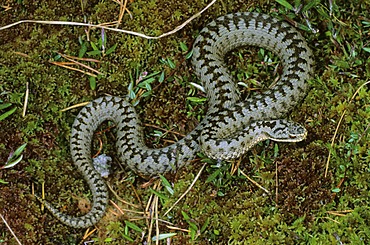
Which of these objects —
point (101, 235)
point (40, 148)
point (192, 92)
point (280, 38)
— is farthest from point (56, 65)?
point (280, 38)

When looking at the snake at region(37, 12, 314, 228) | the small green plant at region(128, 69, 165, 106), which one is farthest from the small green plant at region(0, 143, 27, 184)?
the small green plant at region(128, 69, 165, 106)

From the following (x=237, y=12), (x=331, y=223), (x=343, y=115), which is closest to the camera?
(x=331, y=223)

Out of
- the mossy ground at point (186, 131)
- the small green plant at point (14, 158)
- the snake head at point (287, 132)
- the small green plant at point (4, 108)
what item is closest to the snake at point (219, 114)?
the snake head at point (287, 132)

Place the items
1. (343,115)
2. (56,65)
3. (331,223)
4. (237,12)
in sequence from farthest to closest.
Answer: (237,12), (56,65), (343,115), (331,223)

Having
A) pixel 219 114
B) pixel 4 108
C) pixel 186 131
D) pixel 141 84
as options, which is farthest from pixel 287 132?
pixel 4 108

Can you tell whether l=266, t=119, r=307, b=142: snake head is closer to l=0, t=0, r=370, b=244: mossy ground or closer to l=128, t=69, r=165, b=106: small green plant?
l=0, t=0, r=370, b=244: mossy ground

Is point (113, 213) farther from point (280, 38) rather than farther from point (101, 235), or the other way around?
point (280, 38)

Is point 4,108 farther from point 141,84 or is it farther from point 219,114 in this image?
point 219,114
